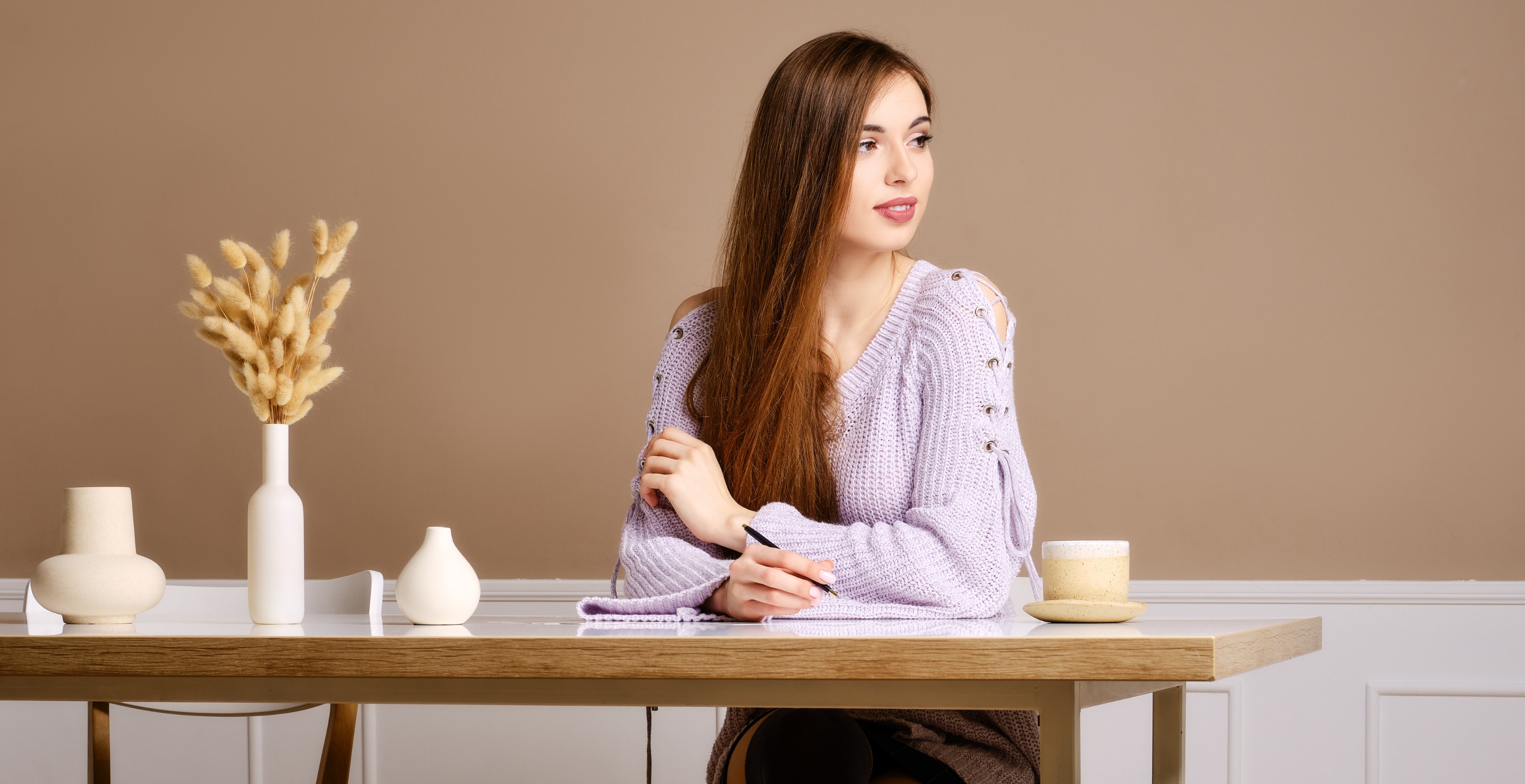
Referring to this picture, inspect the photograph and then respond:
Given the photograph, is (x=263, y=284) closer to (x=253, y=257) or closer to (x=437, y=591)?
(x=253, y=257)

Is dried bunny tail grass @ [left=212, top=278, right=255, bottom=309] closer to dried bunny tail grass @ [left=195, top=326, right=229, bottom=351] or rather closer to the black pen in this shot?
dried bunny tail grass @ [left=195, top=326, right=229, bottom=351]

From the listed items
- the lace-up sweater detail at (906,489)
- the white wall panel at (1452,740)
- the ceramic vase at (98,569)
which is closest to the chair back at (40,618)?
the ceramic vase at (98,569)

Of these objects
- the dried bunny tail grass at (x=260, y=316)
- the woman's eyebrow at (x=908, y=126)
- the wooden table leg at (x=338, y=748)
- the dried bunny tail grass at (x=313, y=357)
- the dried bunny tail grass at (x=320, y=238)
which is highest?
the woman's eyebrow at (x=908, y=126)

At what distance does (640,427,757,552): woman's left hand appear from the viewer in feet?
4.37

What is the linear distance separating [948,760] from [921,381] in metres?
0.48

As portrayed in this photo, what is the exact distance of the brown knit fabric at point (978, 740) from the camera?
1.19 meters

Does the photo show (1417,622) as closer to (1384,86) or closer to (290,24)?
(1384,86)

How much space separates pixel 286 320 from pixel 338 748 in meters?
0.72

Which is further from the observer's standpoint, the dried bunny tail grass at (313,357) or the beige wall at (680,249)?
the beige wall at (680,249)

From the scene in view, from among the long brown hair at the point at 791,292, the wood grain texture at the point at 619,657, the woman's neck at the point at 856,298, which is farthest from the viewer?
the woman's neck at the point at 856,298

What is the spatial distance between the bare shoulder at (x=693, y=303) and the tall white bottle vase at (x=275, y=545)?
0.63m

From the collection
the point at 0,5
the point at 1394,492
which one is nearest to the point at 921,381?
the point at 1394,492

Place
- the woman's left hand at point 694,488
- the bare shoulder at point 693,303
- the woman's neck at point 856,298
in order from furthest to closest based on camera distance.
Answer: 1. the bare shoulder at point 693,303
2. the woman's neck at point 856,298
3. the woman's left hand at point 694,488

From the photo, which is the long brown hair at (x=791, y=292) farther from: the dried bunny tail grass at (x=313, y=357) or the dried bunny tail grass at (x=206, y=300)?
the dried bunny tail grass at (x=206, y=300)
